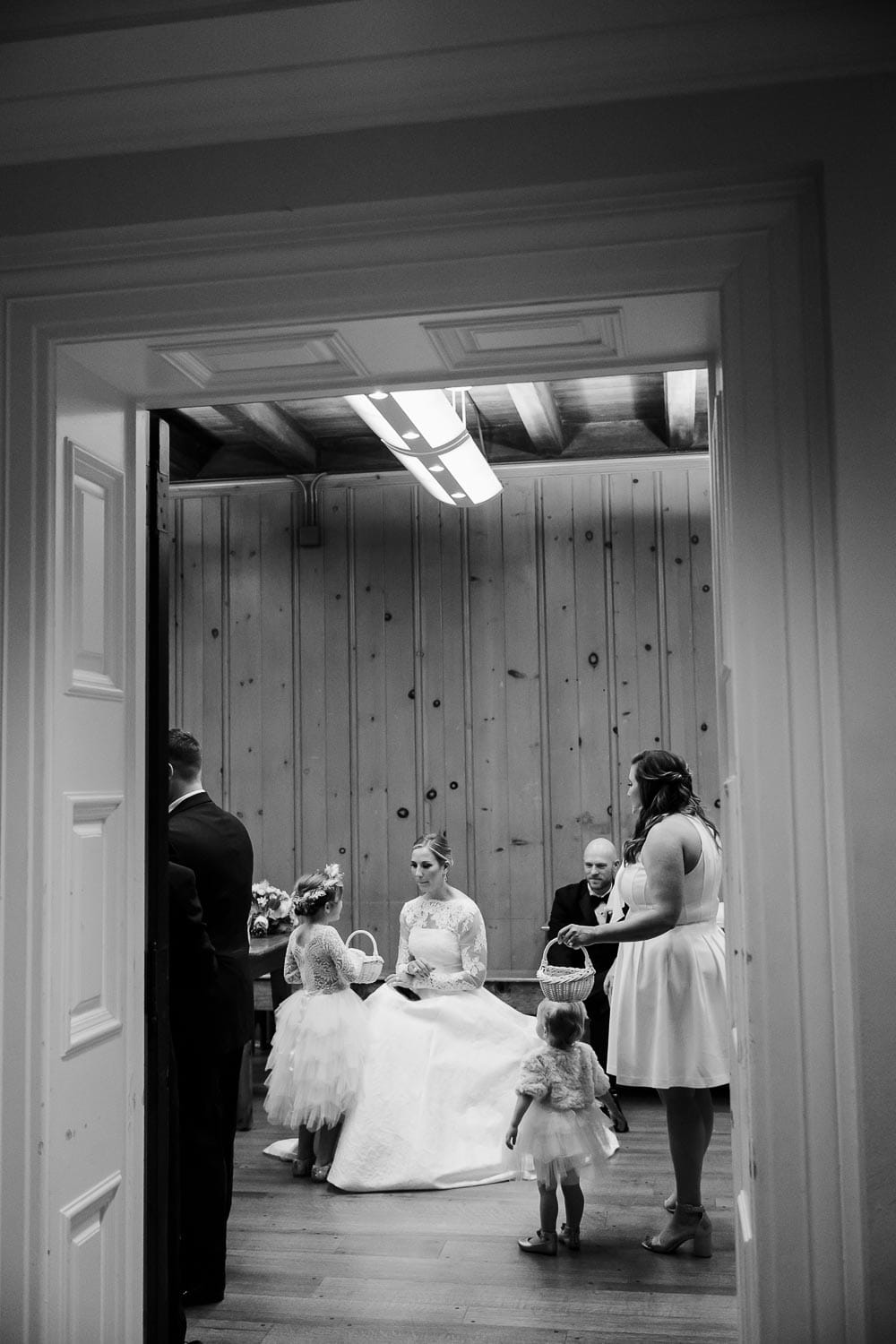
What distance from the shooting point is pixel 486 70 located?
1884 mm

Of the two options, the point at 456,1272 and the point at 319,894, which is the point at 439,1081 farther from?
the point at 456,1272

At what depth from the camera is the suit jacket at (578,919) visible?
243 inches

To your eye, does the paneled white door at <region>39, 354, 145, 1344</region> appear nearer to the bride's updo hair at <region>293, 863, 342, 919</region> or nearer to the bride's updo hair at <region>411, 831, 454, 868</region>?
the bride's updo hair at <region>293, 863, 342, 919</region>

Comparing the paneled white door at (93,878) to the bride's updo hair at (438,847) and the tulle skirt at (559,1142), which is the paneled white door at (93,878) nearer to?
the tulle skirt at (559,1142)

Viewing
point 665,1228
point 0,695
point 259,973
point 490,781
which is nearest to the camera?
point 0,695

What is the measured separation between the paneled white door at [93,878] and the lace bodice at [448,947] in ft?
10.2

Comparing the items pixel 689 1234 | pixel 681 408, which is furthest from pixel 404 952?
pixel 681 408

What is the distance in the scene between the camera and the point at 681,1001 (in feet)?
13.1

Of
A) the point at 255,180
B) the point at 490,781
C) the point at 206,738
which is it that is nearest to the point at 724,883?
the point at 255,180

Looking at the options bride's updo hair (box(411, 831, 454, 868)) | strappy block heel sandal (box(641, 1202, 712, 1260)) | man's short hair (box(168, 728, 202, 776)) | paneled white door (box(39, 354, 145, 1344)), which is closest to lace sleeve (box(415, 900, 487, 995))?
bride's updo hair (box(411, 831, 454, 868))

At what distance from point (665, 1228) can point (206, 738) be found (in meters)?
4.27

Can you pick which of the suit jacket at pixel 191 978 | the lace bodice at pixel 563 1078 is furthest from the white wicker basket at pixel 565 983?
the suit jacket at pixel 191 978

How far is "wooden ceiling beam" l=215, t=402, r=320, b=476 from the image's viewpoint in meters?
6.30

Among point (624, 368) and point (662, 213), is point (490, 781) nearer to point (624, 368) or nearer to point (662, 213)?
point (624, 368)
